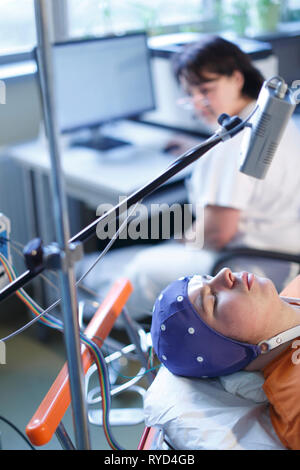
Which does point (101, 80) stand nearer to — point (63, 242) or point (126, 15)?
point (126, 15)

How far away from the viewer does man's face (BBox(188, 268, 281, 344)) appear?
3.41ft

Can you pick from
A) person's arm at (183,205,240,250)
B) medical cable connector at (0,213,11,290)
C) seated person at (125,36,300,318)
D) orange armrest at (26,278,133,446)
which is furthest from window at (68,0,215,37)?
orange armrest at (26,278,133,446)

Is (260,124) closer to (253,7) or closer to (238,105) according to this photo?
(238,105)

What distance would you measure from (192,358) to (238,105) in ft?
3.51

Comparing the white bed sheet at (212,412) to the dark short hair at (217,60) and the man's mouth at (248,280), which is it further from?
the dark short hair at (217,60)

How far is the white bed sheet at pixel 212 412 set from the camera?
3.14ft

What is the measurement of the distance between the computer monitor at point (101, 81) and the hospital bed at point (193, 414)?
140 cm

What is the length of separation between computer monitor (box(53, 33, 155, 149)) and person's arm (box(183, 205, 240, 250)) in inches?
29.3

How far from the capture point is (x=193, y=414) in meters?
0.99

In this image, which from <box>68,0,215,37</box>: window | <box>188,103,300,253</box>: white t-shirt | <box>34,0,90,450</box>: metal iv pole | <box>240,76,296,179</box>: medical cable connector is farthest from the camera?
<box>68,0,215,37</box>: window

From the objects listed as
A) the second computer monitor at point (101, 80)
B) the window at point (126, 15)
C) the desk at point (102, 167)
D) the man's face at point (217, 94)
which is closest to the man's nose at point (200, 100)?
the man's face at point (217, 94)

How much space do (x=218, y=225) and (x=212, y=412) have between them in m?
0.91

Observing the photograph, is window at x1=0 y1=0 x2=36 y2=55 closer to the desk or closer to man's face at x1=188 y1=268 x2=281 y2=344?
the desk

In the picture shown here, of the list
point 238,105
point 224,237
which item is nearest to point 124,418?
point 224,237
